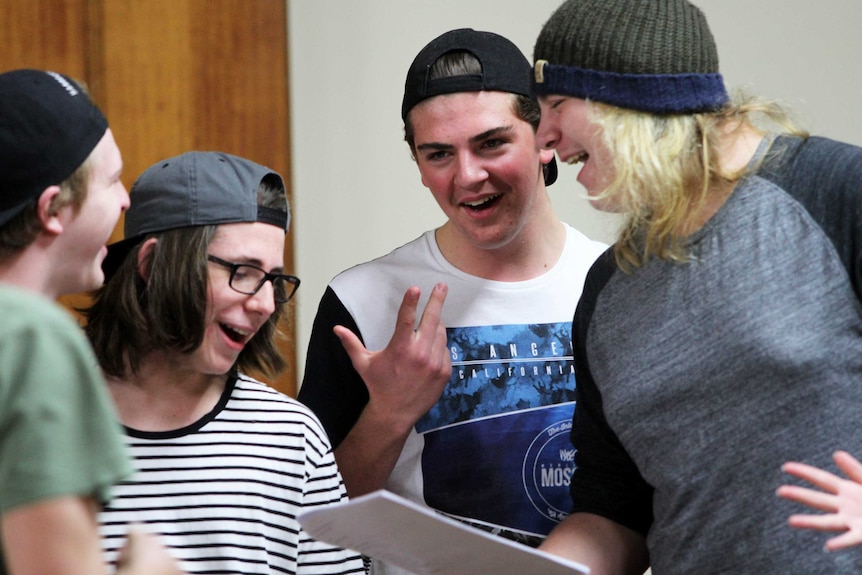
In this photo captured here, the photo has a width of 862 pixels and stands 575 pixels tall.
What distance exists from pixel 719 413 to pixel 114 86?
2.21 meters

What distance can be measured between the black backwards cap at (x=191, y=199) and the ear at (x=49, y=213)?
45cm

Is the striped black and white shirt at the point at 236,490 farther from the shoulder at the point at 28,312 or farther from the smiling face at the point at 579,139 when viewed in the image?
the shoulder at the point at 28,312

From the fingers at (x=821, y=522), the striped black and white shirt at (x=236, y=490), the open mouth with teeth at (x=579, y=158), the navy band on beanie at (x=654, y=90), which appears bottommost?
the striped black and white shirt at (x=236, y=490)

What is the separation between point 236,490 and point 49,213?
0.56m

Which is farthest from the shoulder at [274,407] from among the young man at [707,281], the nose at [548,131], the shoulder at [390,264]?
the nose at [548,131]

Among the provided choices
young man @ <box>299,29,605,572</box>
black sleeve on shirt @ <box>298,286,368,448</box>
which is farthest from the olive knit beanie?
black sleeve on shirt @ <box>298,286,368,448</box>

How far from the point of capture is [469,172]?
1.96 m

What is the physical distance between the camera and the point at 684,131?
4.75 feet

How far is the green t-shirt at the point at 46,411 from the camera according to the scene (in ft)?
2.59

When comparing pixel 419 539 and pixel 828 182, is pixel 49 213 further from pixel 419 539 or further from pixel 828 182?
pixel 828 182

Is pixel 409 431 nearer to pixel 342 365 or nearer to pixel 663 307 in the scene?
pixel 342 365

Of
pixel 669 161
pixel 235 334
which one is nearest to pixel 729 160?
pixel 669 161

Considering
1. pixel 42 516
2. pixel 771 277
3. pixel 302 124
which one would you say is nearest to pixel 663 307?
pixel 771 277

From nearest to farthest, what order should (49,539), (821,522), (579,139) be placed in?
1. (49,539)
2. (821,522)
3. (579,139)
